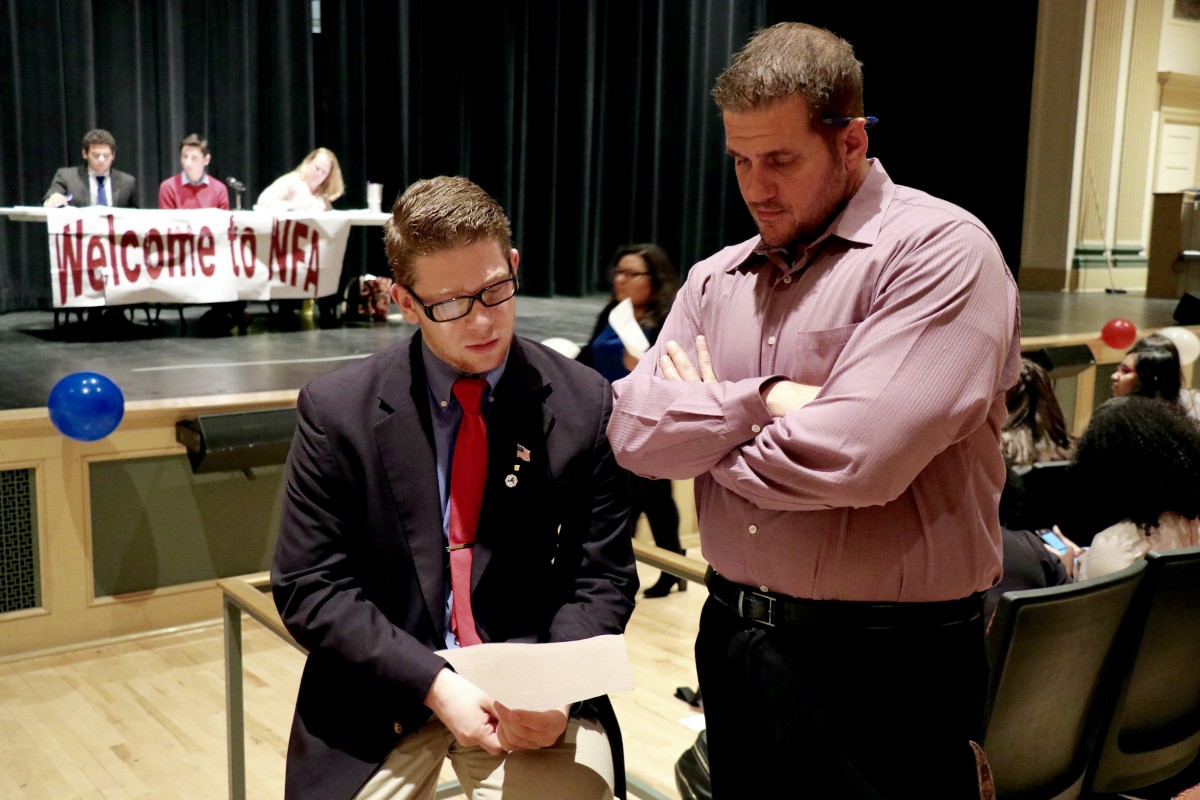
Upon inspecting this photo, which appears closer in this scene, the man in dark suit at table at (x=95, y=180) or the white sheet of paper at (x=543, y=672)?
the white sheet of paper at (x=543, y=672)

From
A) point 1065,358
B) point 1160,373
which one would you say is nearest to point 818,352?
point 1160,373

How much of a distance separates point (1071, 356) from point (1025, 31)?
702 centimetres

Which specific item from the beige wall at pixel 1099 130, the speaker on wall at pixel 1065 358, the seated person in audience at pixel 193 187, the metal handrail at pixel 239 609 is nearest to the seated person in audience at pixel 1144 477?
the metal handrail at pixel 239 609

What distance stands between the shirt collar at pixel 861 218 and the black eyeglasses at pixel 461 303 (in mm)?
399

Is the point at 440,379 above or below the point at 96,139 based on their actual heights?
below

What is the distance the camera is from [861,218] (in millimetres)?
1541

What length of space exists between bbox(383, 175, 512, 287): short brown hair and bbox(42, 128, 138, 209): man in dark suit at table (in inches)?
255

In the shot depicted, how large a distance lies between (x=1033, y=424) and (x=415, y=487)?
215 cm

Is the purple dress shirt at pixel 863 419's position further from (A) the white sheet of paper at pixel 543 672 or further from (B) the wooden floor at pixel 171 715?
(B) the wooden floor at pixel 171 715

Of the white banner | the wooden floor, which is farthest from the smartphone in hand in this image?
the white banner

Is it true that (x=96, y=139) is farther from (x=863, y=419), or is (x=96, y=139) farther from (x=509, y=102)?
(x=863, y=419)

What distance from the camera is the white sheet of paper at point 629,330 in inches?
146

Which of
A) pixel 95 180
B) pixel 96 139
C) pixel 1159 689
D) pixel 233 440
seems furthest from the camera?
pixel 95 180

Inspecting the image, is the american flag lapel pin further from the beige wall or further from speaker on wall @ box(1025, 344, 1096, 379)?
the beige wall
